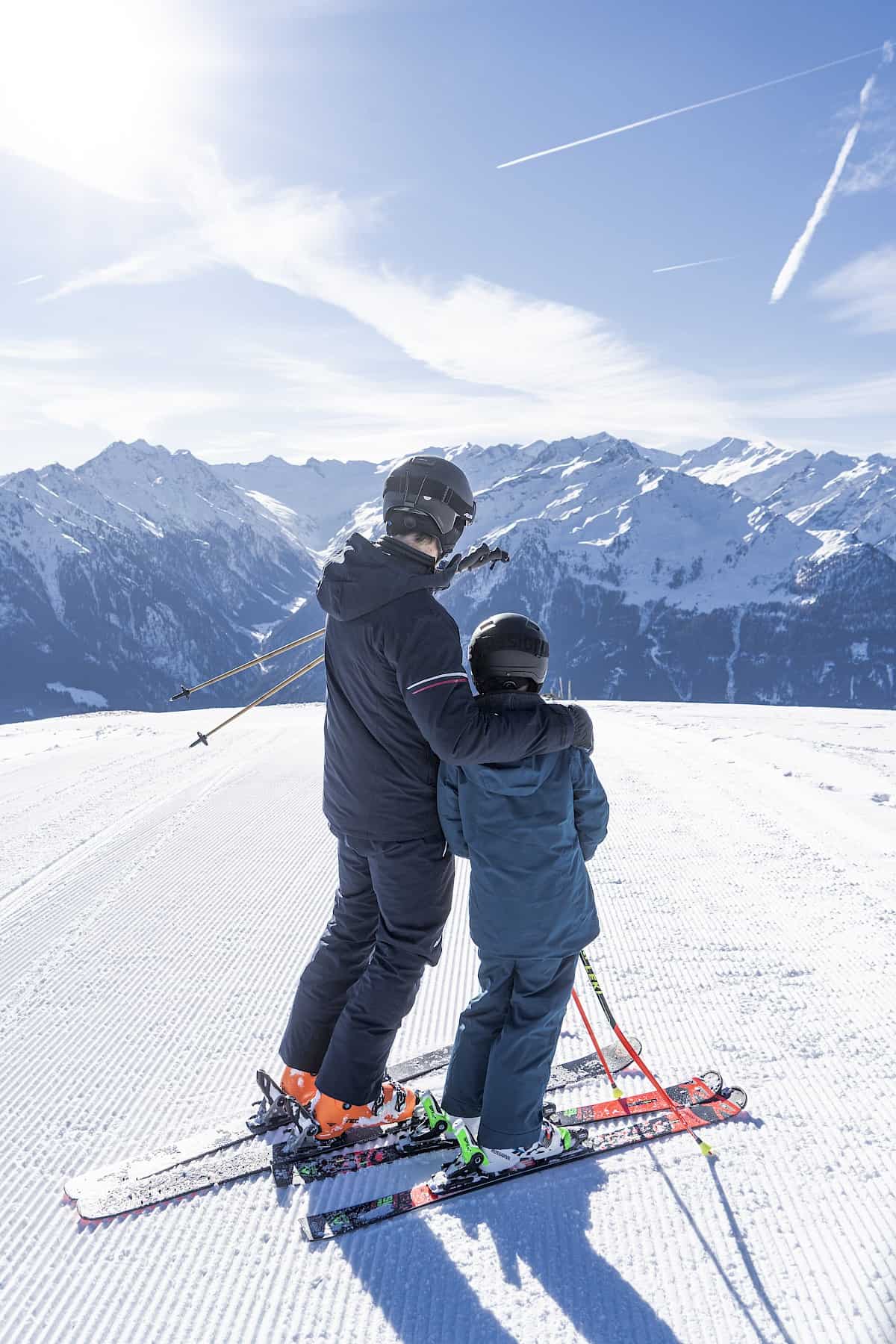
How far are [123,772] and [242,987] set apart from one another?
6.36 metres

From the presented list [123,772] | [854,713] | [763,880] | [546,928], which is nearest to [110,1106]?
[546,928]

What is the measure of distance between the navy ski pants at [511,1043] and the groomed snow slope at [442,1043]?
0.74 feet

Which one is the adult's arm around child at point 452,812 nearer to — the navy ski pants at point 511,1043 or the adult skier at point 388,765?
the adult skier at point 388,765

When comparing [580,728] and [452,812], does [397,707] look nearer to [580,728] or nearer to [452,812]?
[452,812]

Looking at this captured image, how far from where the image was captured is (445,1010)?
4.00 metres

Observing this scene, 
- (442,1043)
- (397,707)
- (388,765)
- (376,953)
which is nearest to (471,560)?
(397,707)

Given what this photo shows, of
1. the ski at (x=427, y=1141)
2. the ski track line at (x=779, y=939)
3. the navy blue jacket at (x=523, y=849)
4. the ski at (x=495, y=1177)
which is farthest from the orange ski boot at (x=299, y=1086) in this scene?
the ski track line at (x=779, y=939)

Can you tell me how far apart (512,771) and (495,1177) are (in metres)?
1.44

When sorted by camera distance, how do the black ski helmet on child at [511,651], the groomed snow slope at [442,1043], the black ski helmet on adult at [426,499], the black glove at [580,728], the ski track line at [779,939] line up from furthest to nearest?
the black ski helmet on adult at [426,499] < the black ski helmet on child at [511,651] < the black glove at [580,728] < the ski track line at [779,939] < the groomed snow slope at [442,1043]

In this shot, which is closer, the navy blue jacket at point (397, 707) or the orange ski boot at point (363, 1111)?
the navy blue jacket at point (397, 707)

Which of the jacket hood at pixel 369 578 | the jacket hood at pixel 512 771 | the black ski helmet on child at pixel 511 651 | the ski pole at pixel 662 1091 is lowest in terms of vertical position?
the ski pole at pixel 662 1091

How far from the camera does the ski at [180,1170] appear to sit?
2689 mm

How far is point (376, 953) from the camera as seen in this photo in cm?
301

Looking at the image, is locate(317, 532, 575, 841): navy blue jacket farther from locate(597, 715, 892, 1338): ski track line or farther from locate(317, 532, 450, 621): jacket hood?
locate(597, 715, 892, 1338): ski track line
